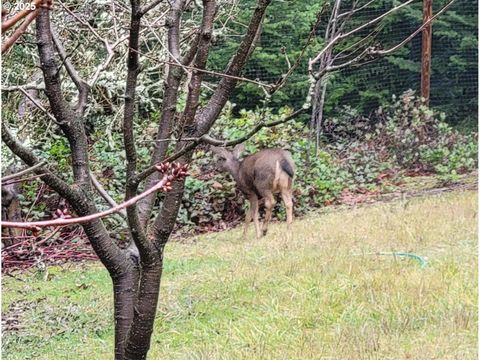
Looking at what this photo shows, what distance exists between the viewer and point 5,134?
7.45 ft

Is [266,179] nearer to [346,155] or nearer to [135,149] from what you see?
[346,155]

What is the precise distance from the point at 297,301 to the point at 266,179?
3818mm

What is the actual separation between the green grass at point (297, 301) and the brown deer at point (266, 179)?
1022 millimetres

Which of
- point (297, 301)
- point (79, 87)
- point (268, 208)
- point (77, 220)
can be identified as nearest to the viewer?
point (77, 220)

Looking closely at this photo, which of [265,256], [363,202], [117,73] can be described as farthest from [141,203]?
[363,202]

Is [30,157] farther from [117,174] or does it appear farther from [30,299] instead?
[117,174]

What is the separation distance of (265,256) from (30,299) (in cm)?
201

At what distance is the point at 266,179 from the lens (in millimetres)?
8141

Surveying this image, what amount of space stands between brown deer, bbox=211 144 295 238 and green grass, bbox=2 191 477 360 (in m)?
1.02

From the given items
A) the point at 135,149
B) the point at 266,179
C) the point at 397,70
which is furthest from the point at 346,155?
the point at 135,149

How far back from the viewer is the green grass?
3.65 meters

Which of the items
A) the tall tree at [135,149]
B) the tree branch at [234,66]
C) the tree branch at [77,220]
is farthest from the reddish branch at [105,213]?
the tree branch at [234,66]

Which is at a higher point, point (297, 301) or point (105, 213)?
point (105, 213)

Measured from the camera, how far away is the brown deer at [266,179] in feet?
26.3
